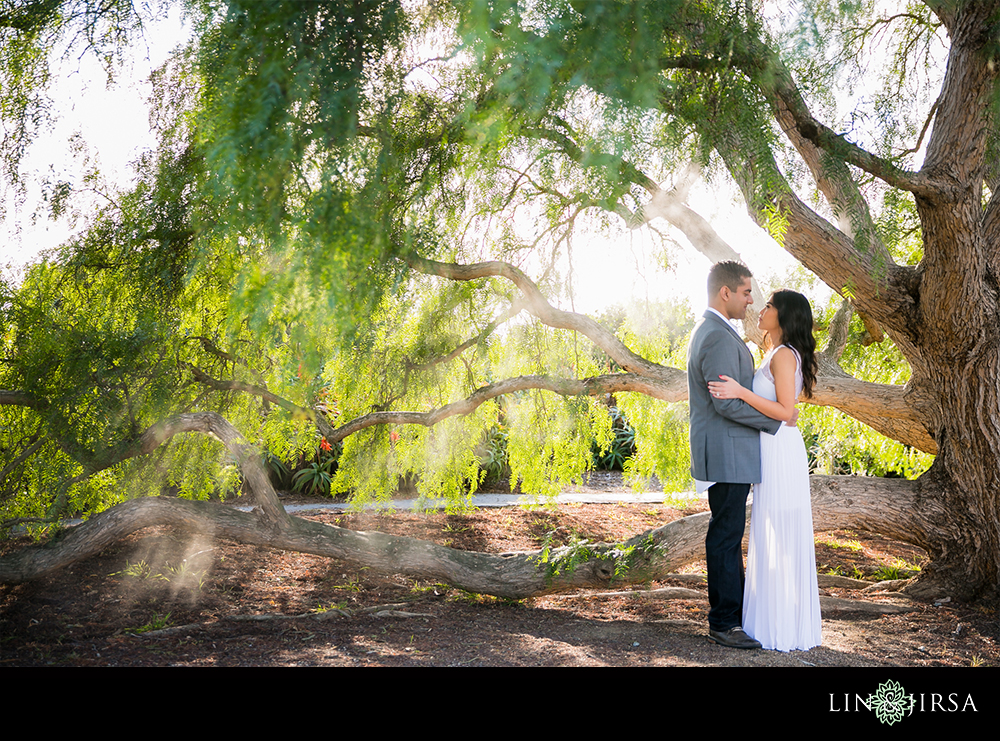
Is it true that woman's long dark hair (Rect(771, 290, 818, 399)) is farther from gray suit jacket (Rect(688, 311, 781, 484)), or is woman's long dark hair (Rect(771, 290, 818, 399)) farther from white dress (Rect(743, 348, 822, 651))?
gray suit jacket (Rect(688, 311, 781, 484))

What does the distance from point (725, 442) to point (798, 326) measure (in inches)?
26.4

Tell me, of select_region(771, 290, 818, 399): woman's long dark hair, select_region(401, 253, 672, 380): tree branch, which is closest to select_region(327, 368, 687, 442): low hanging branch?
select_region(401, 253, 672, 380): tree branch

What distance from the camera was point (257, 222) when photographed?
2.38 m

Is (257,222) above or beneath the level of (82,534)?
above

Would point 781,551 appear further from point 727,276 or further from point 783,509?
point 727,276

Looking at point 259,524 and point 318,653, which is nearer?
point 318,653

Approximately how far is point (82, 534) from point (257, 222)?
8.32 feet

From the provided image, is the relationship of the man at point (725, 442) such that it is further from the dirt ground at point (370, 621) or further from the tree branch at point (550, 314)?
the tree branch at point (550, 314)

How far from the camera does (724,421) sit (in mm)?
→ 3223

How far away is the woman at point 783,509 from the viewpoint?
316 centimetres
